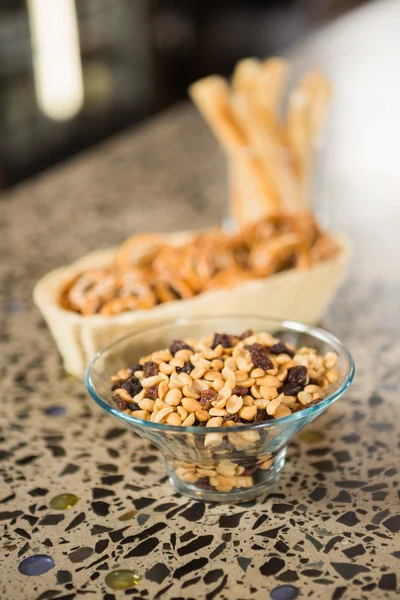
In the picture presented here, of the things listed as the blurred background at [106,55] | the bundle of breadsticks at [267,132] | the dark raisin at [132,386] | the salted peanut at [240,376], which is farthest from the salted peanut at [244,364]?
the blurred background at [106,55]

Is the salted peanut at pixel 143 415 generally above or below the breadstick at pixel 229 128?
below

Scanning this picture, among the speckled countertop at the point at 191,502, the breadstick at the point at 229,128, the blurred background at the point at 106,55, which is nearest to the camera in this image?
the speckled countertop at the point at 191,502

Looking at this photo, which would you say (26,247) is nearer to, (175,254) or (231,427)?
(175,254)

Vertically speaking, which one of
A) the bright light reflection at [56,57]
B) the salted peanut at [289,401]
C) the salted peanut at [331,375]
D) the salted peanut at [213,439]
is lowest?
the salted peanut at [213,439]

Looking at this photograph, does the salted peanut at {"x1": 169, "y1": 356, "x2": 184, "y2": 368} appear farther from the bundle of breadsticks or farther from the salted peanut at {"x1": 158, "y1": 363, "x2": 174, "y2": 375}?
the bundle of breadsticks

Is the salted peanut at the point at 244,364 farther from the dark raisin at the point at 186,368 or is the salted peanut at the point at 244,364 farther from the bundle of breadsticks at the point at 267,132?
the bundle of breadsticks at the point at 267,132

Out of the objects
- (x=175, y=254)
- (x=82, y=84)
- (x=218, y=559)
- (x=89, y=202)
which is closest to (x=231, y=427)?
(x=218, y=559)

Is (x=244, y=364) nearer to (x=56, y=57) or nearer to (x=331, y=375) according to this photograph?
(x=331, y=375)
